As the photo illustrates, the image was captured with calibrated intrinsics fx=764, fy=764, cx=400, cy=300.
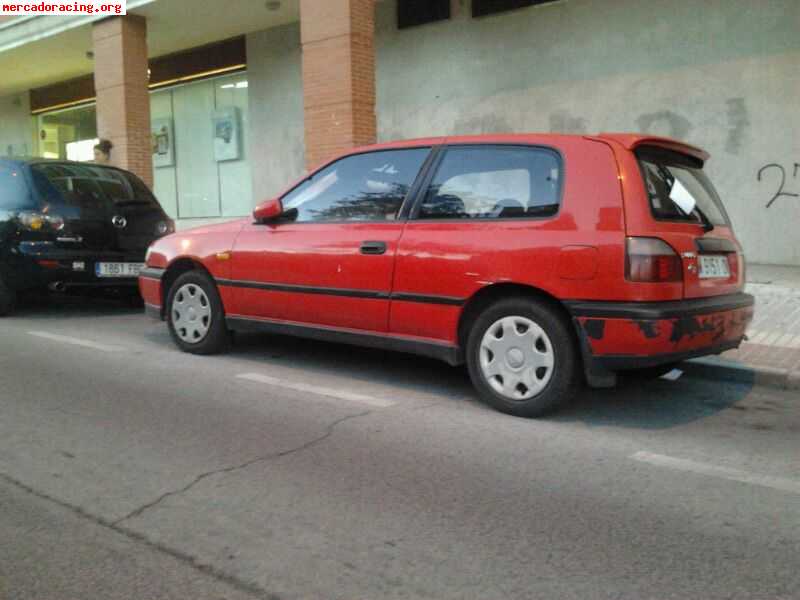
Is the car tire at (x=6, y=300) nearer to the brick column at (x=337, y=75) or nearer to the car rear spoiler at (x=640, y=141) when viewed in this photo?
the brick column at (x=337, y=75)

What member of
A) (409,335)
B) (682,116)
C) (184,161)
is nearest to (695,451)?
(409,335)

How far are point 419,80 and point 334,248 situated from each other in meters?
9.05

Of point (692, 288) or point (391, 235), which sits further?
point (391, 235)

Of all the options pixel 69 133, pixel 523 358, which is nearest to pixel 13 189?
pixel 523 358

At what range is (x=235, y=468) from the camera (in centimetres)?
365

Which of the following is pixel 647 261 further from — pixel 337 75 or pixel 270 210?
pixel 337 75

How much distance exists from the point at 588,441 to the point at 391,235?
1.80 m

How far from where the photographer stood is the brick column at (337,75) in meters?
10.9

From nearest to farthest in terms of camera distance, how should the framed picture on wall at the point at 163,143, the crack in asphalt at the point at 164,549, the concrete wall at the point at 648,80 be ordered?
the crack in asphalt at the point at 164,549 < the concrete wall at the point at 648,80 < the framed picture on wall at the point at 163,143

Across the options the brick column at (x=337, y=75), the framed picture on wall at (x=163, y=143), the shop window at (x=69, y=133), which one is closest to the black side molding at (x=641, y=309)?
the brick column at (x=337, y=75)

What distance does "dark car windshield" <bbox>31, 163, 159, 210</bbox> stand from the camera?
27.0ft

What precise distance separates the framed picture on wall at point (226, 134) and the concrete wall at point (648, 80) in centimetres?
514

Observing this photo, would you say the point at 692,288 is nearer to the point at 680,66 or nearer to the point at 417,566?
the point at 417,566

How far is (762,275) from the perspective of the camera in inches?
361
